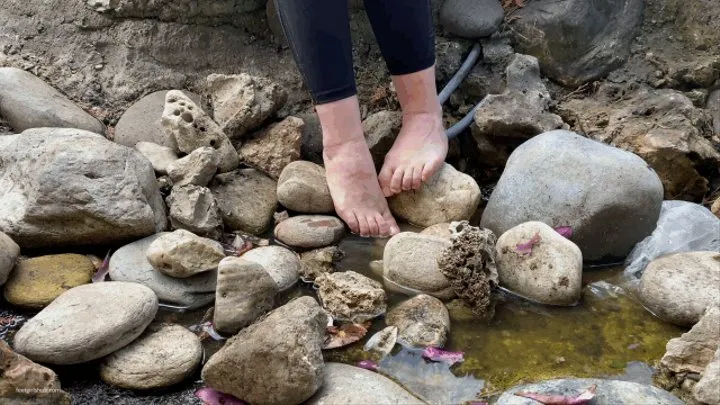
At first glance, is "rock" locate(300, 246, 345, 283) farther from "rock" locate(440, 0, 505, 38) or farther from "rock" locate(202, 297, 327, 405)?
"rock" locate(440, 0, 505, 38)

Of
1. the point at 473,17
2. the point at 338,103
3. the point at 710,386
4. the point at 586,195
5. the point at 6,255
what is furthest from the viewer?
the point at 473,17

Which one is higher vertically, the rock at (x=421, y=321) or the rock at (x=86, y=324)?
the rock at (x=86, y=324)

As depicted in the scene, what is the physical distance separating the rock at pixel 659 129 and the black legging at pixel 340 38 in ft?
2.37

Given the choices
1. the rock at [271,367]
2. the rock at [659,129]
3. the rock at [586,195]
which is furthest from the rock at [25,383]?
the rock at [659,129]

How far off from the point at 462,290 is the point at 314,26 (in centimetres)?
94

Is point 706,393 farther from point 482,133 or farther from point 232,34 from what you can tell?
point 232,34

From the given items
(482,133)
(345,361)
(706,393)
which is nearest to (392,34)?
(482,133)

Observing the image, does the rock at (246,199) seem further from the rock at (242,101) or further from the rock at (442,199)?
the rock at (442,199)

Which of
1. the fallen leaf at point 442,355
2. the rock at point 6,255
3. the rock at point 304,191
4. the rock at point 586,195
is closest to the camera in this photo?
the fallen leaf at point 442,355

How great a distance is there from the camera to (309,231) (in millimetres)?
2490

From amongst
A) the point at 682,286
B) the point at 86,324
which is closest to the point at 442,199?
the point at 682,286

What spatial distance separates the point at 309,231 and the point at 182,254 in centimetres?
47

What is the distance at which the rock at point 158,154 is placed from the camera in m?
2.68

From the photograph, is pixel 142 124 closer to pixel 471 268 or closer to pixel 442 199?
pixel 442 199
